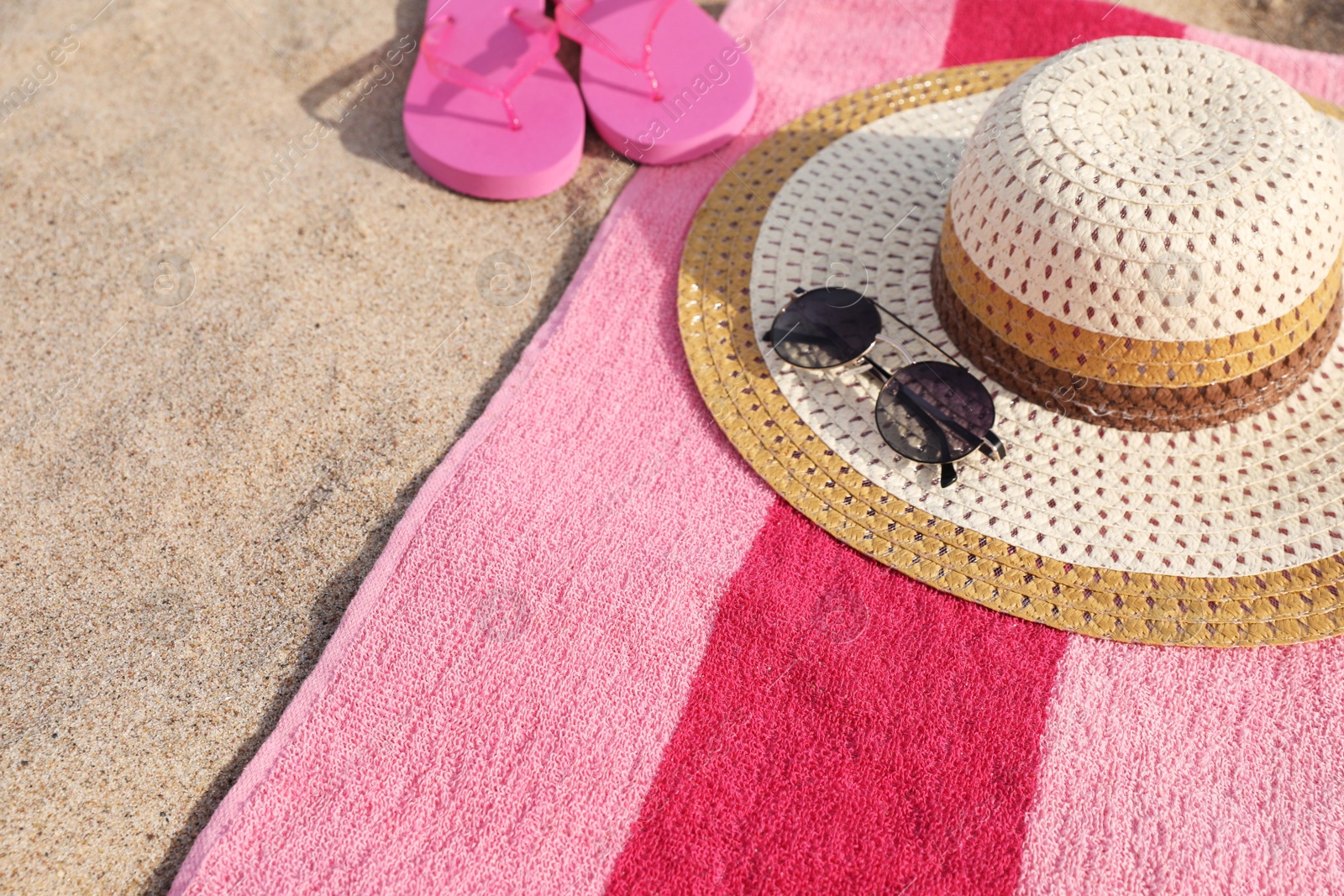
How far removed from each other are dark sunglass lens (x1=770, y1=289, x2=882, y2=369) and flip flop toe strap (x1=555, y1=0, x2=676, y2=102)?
0.47m

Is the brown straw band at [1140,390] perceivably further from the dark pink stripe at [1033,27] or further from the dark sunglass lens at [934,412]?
the dark pink stripe at [1033,27]

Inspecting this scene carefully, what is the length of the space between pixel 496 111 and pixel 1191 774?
1.17 metres

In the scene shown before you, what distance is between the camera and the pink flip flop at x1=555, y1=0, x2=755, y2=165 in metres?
1.29

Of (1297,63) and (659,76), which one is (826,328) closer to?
(659,76)

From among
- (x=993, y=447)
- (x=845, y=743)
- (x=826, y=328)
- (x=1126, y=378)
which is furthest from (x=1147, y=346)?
(x=845, y=743)

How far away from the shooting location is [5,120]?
53.6 inches

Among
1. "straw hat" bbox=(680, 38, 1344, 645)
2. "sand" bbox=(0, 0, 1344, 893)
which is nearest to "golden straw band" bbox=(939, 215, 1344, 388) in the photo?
"straw hat" bbox=(680, 38, 1344, 645)

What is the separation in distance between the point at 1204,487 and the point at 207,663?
1029 millimetres

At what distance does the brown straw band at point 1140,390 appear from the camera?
900mm

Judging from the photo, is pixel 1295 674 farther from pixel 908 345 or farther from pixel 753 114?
pixel 753 114

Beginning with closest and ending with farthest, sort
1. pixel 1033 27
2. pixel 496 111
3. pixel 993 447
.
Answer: pixel 993 447
pixel 496 111
pixel 1033 27

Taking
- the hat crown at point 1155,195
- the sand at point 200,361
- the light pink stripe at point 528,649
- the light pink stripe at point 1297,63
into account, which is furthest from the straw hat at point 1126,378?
the light pink stripe at point 1297,63

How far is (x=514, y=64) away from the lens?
138 centimetres

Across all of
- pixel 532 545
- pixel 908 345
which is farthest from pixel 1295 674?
pixel 532 545
